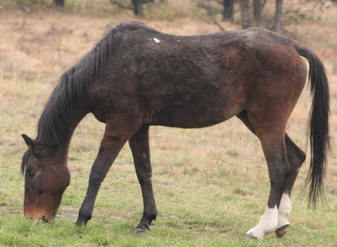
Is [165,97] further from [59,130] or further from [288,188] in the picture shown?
[288,188]

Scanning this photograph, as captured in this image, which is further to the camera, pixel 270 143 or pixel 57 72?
pixel 57 72

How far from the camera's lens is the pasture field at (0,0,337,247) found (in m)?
6.35

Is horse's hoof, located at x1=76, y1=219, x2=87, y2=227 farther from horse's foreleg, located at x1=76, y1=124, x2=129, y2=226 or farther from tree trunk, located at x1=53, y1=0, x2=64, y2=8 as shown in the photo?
tree trunk, located at x1=53, y1=0, x2=64, y2=8

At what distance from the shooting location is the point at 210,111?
6684 millimetres

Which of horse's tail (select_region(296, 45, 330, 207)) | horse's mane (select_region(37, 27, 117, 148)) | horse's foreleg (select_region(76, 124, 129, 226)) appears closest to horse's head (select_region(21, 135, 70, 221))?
horse's mane (select_region(37, 27, 117, 148))

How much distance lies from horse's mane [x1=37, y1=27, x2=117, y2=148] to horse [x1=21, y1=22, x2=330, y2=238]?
0.03 feet

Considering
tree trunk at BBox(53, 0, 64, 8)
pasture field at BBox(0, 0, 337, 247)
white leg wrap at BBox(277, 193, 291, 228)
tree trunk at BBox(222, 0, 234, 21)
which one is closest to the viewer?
pasture field at BBox(0, 0, 337, 247)

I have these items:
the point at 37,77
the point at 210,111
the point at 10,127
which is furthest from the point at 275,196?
the point at 37,77

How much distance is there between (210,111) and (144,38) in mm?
1041

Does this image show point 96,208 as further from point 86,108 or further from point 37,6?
point 37,6

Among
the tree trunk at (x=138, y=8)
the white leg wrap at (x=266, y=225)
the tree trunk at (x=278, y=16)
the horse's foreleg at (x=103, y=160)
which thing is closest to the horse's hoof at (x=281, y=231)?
the white leg wrap at (x=266, y=225)

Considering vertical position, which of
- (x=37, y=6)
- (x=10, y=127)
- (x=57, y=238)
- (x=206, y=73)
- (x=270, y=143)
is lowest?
(x=37, y=6)

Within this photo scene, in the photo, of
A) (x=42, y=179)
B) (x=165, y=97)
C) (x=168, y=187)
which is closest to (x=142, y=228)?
(x=42, y=179)

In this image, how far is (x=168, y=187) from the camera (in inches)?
369
